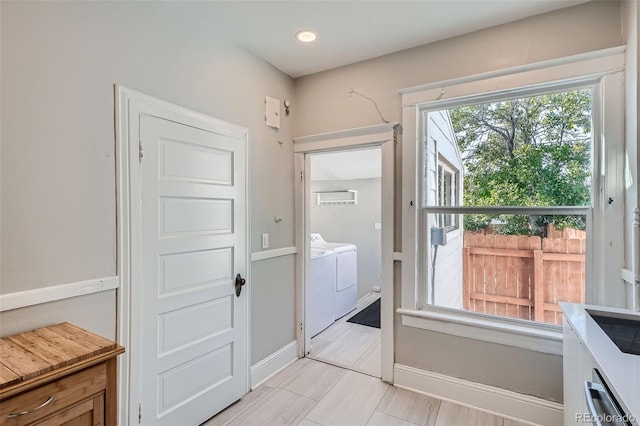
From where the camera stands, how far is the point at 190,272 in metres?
1.94

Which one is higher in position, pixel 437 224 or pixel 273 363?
pixel 437 224

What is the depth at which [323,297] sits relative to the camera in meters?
3.58

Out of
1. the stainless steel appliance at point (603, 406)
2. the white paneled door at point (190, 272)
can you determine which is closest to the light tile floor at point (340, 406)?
the white paneled door at point (190, 272)

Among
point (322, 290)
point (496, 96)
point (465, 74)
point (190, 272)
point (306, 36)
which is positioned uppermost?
point (306, 36)

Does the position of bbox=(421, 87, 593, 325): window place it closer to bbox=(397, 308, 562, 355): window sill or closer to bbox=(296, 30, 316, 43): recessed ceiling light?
bbox=(397, 308, 562, 355): window sill

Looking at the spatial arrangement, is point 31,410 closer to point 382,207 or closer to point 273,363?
point 273,363

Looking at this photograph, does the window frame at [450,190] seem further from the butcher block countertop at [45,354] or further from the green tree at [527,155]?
the butcher block countertop at [45,354]

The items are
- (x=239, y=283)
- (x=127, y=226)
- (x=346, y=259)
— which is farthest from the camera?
(x=346, y=259)

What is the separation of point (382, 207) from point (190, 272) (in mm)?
1489

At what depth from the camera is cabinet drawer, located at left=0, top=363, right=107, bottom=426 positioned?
92cm

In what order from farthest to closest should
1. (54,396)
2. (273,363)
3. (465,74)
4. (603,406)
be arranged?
(273,363) < (465,74) < (54,396) < (603,406)

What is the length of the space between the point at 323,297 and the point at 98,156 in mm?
2678

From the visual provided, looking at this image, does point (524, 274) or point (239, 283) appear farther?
point (239, 283)

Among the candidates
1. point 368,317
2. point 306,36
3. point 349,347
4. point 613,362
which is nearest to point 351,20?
point 306,36
